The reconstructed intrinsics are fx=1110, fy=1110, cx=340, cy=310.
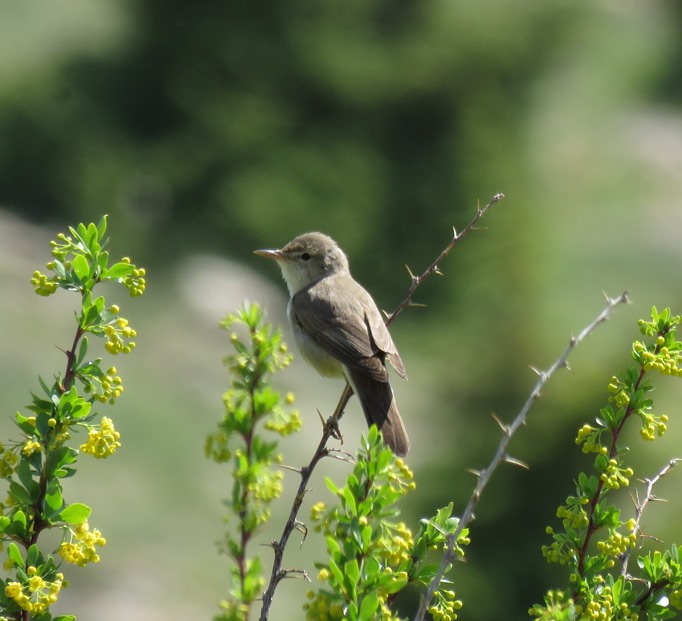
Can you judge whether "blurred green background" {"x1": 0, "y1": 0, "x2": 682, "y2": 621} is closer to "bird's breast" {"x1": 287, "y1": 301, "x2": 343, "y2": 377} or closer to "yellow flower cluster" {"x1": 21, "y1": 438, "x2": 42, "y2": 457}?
"bird's breast" {"x1": 287, "y1": 301, "x2": 343, "y2": 377}

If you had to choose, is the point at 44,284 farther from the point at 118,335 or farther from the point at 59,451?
the point at 59,451

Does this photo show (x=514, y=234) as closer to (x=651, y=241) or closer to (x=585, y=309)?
(x=585, y=309)

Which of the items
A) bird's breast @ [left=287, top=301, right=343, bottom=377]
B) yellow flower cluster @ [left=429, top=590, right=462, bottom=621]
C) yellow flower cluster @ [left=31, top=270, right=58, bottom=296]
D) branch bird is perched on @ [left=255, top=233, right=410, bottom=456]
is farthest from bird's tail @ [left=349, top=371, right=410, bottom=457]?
yellow flower cluster @ [left=31, top=270, right=58, bottom=296]

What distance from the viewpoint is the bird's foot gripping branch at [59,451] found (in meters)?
1.84

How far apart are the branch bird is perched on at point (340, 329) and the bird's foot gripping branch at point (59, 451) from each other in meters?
2.30

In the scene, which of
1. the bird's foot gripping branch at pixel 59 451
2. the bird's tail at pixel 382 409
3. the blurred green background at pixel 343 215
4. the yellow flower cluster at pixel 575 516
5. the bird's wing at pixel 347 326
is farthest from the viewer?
the blurred green background at pixel 343 215

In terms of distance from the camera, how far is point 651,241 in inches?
659

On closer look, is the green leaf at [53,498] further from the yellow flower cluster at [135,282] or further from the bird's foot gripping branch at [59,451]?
the yellow flower cluster at [135,282]

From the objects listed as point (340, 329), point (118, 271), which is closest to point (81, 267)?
point (118, 271)

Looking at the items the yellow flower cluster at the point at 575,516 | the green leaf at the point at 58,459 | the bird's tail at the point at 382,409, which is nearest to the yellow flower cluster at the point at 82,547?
the green leaf at the point at 58,459

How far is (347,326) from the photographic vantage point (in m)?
5.08

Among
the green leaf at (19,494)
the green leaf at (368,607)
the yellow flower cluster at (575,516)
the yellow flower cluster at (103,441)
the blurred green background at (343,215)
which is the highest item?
the blurred green background at (343,215)

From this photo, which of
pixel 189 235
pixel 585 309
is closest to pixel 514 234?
pixel 585 309

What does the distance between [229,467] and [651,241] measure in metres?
8.85
